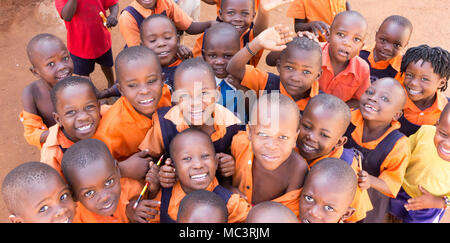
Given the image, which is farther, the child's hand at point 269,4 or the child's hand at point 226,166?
the child's hand at point 269,4

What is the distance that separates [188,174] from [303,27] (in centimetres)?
219

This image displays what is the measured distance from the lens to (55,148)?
2.10m

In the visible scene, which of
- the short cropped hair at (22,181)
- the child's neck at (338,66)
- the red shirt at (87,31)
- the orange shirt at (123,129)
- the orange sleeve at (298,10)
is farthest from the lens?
the orange sleeve at (298,10)

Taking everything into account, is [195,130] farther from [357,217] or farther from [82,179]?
[357,217]

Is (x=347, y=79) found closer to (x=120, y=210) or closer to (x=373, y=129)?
(x=373, y=129)

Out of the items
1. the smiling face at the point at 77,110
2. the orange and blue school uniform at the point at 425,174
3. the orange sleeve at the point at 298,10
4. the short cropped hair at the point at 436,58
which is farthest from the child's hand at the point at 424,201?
the smiling face at the point at 77,110

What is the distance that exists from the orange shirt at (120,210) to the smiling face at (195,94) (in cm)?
53

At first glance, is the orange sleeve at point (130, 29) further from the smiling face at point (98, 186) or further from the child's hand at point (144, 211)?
the child's hand at point (144, 211)

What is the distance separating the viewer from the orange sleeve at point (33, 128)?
95.1 inches

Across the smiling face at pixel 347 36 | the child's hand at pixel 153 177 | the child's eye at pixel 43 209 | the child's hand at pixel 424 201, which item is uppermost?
the smiling face at pixel 347 36

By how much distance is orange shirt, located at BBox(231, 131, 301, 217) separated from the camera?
1930 mm

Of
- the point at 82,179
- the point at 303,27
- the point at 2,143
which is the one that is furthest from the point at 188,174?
the point at 2,143

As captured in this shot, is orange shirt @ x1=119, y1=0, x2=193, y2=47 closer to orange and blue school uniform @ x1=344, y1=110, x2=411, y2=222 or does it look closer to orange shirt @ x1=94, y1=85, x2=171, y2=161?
orange shirt @ x1=94, y1=85, x2=171, y2=161

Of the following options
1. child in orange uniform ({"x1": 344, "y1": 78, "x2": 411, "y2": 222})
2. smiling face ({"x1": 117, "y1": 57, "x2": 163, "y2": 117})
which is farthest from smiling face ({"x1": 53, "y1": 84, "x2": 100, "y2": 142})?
child in orange uniform ({"x1": 344, "y1": 78, "x2": 411, "y2": 222})
